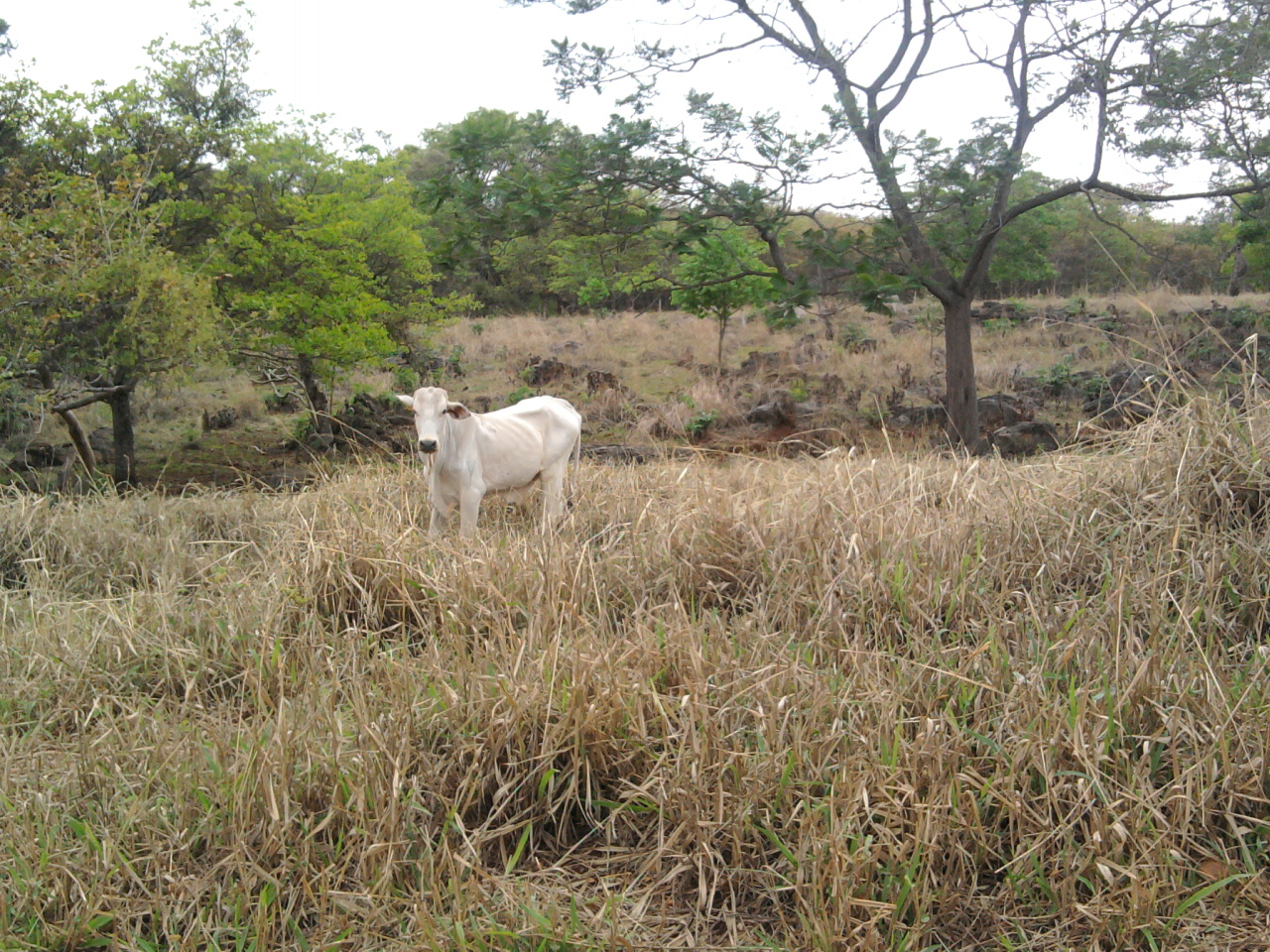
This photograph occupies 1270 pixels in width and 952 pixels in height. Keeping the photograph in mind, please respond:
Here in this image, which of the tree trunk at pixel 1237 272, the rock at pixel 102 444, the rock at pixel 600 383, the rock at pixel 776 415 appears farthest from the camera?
the tree trunk at pixel 1237 272

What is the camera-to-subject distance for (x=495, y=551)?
4859 mm

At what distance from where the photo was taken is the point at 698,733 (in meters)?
3.23

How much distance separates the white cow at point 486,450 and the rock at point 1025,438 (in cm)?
746

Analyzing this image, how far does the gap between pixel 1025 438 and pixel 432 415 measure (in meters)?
8.94

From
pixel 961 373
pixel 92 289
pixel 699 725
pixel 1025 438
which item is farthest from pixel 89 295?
pixel 1025 438

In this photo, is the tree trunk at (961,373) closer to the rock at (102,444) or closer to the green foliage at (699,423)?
the green foliage at (699,423)

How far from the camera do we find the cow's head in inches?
201

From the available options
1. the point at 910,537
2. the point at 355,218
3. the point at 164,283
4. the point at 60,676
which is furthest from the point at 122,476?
the point at 910,537

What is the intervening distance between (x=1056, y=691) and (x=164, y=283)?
887cm

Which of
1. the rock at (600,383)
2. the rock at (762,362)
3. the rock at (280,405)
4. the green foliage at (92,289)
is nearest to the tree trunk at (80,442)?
the green foliage at (92,289)

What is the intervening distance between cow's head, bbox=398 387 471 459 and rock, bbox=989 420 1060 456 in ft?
27.4

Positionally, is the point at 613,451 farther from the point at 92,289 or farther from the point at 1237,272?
the point at 1237,272

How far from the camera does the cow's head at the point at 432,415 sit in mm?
5113

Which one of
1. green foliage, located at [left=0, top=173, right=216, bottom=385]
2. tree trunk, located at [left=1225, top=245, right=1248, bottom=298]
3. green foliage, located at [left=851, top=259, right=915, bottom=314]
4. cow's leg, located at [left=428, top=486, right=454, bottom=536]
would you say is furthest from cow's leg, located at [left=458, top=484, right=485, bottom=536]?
tree trunk, located at [left=1225, top=245, right=1248, bottom=298]
